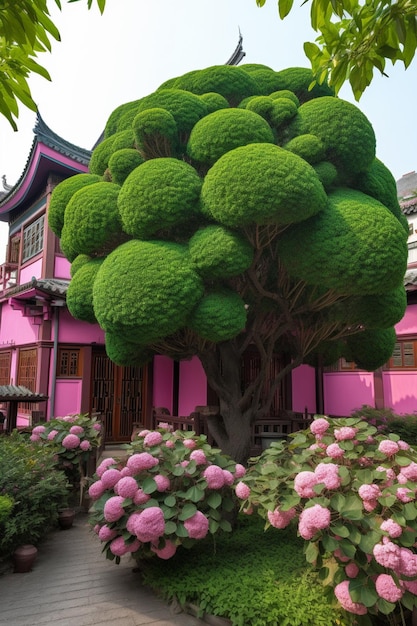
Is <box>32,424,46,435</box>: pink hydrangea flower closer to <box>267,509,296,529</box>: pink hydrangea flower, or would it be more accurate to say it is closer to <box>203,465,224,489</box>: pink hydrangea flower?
<box>203,465,224,489</box>: pink hydrangea flower

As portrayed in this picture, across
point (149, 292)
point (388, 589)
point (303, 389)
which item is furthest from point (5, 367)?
point (388, 589)

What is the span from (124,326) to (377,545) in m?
3.26

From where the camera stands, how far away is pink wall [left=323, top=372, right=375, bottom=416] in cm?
882

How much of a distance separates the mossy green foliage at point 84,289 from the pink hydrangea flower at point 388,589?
15.0 feet

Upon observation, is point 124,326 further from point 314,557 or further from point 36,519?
point 314,557

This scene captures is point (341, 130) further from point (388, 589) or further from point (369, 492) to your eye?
point (388, 589)

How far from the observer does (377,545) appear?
228cm

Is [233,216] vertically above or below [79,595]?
above

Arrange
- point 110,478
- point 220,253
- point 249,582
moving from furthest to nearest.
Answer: point 220,253 < point 110,478 < point 249,582

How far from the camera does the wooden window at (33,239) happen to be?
10.4m

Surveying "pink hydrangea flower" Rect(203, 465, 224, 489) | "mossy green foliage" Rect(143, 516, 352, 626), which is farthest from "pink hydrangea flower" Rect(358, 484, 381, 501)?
"pink hydrangea flower" Rect(203, 465, 224, 489)

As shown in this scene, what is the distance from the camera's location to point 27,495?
3.96 meters

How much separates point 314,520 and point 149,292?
2.80 metres

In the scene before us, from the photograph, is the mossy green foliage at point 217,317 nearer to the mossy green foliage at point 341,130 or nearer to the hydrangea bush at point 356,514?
the hydrangea bush at point 356,514
